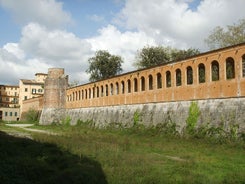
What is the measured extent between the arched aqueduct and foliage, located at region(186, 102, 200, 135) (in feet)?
2.21

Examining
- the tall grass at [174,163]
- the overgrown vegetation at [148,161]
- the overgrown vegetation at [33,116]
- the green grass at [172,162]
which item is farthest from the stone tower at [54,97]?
the green grass at [172,162]

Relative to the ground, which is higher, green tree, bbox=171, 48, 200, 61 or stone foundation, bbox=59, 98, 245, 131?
green tree, bbox=171, 48, 200, 61

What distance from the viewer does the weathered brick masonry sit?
18406mm

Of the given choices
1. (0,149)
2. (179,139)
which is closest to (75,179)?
(0,149)

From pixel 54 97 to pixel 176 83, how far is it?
83.7 feet

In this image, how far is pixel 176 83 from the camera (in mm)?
23484

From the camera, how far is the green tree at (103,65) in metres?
62.8

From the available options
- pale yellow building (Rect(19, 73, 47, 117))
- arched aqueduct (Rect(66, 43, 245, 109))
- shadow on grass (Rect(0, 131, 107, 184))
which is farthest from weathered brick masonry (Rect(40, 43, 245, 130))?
pale yellow building (Rect(19, 73, 47, 117))

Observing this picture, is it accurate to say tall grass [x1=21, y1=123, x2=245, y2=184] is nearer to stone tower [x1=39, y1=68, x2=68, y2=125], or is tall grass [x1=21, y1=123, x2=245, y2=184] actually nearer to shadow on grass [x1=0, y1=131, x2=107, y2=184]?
shadow on grass [x1=0, y1=131, x2=107, y2=184]

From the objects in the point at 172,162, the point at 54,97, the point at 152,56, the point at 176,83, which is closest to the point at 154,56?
the point at 152,56

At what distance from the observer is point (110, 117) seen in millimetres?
31906

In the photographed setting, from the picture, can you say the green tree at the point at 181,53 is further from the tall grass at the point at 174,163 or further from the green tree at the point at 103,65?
the tall grass at the point at 174,163

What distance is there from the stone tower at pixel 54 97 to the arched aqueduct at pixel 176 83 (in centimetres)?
677

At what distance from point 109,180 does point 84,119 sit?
2891 cm
